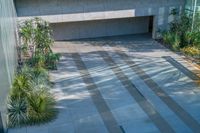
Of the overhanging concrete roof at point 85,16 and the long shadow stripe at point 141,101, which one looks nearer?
the long shadow stripe at point 141,101

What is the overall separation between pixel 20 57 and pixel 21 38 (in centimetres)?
96

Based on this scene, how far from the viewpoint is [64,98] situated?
32.7 feet

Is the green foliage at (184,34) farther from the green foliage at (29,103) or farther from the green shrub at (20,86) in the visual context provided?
the green shrub at (20,86)

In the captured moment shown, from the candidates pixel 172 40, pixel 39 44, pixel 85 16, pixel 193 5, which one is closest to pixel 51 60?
pixel 39 44

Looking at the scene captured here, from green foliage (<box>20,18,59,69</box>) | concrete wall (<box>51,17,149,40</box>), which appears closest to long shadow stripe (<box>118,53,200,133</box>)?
green foliage (<box>20,18,59,69</box>)

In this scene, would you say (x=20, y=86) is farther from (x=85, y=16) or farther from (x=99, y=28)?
(x=99, y=28)

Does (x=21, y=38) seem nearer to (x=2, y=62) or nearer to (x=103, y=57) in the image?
(x=103, y=57)

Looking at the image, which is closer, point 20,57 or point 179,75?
point 179,75

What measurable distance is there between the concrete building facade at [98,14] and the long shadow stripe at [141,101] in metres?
2.87

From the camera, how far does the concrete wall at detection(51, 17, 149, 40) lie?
1634cm

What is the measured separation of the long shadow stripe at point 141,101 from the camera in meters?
8.34

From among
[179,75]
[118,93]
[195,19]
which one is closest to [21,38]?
[118,93]

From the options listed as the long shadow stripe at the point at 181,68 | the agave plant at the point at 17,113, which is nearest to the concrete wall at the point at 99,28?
the long shadow stripe at the point at 181,68

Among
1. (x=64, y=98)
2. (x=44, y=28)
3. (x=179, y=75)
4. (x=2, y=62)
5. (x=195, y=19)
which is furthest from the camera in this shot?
(x=195, y=19)
